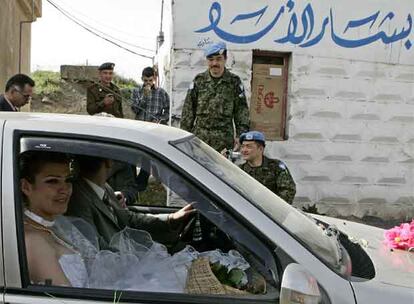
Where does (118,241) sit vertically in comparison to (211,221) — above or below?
below

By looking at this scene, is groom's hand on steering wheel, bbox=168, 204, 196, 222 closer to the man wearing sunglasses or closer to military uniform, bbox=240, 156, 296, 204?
military uniform, bbox=240, 156, 296, 204

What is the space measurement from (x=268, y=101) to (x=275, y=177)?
7.67ft

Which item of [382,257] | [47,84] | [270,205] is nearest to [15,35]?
[270,205]

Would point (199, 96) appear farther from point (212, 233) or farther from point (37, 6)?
point (37, 6)

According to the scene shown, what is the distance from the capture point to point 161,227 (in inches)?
114

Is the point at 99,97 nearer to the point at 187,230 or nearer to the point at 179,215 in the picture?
the point at 179,215

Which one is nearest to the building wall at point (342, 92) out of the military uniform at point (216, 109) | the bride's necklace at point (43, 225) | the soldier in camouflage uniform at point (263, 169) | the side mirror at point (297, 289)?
the military uniform at point (216, 109)

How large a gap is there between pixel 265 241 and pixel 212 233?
1.70 ft

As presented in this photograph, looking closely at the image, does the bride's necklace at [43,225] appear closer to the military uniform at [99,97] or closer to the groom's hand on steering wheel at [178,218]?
the groom's hand on steering wheel at [178,218]

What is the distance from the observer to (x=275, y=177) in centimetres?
445

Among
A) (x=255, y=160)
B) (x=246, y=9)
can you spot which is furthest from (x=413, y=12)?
(x=255, y=160)

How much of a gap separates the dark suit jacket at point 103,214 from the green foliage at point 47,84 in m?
20.1

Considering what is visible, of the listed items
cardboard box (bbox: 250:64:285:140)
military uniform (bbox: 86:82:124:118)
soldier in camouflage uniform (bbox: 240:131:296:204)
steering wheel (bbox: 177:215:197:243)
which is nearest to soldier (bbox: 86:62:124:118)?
military uniform (bbox: 86:82:124:118)

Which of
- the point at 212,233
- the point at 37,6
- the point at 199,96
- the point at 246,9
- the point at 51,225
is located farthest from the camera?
the point at 37,6
